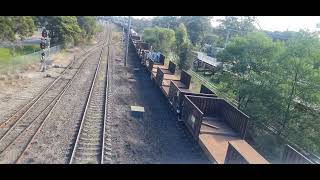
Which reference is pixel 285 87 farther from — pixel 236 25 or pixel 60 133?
pixel 236 25

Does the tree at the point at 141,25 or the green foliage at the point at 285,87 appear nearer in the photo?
the green foliage at the point at 285,87

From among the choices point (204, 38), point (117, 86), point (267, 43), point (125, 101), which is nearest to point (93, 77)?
point (117, 86)

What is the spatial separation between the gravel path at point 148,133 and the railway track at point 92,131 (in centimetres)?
41

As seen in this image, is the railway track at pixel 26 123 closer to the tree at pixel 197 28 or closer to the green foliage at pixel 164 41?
the green foliage at pixel 164 41

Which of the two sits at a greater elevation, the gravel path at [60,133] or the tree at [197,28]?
the tree at [197,28]

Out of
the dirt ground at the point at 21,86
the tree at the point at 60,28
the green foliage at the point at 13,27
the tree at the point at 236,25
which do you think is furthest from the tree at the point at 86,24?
the tree at the point at 236,25

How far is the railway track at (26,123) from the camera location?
10.0 metres

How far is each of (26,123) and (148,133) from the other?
193 inches

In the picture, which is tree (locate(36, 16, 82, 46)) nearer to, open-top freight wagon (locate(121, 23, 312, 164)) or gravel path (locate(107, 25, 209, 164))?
gravel path (locate(107, 25, 209, 164))

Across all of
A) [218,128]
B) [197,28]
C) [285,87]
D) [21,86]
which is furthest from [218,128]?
[197,28]
